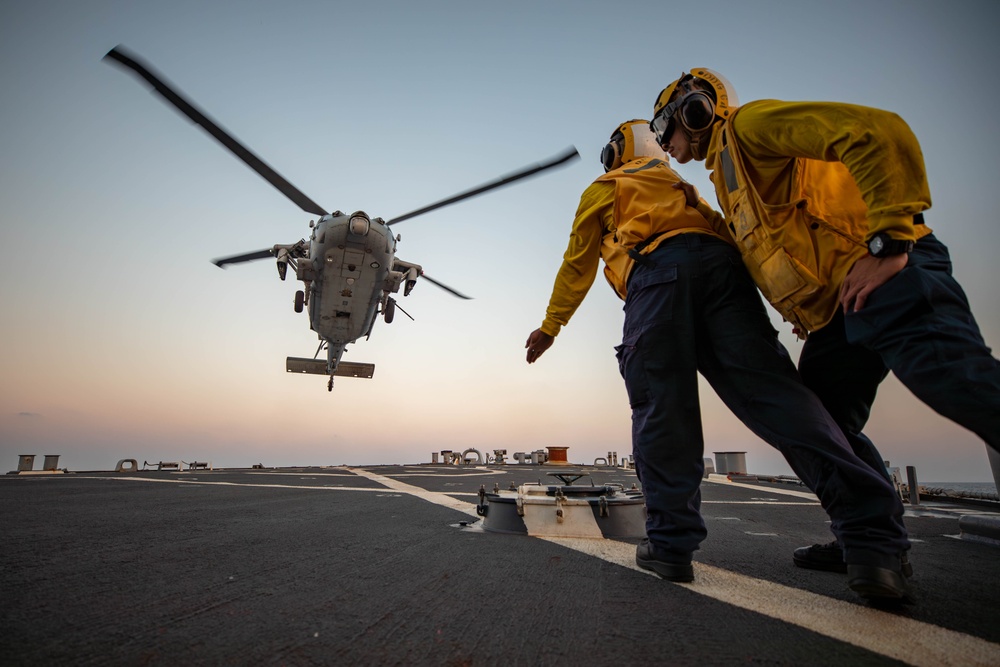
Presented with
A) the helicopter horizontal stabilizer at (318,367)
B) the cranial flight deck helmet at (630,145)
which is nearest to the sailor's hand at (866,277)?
the cranial flight deck helmet at (630,145)

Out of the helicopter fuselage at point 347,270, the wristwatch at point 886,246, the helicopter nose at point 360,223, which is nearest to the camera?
the wristwatch at point 886,246

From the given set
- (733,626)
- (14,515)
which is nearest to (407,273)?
(14,515)

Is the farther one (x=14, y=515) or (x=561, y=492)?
(x=14, y=515)

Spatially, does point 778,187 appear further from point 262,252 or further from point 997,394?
point 262,252

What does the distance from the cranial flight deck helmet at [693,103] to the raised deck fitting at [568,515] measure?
6.93 feet

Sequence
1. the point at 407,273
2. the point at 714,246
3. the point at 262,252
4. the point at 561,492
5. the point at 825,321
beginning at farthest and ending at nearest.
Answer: the point at 262,252 → the point at 407,273 → the point at 561,492 → the point at 714,246 → the point at 825,321

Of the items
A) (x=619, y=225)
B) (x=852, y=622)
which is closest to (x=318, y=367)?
(x=619, y=225)

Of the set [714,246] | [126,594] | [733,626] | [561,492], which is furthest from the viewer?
[561,492]

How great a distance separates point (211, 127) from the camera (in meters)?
9.66

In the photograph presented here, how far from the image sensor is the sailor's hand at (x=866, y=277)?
4.69 feet

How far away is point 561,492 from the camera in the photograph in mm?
3006

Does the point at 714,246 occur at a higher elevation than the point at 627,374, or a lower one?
higher

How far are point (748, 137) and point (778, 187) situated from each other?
0.25 m

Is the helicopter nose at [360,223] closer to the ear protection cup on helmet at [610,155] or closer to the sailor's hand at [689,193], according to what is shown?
the ear protection cup on helmet at [610,155]
